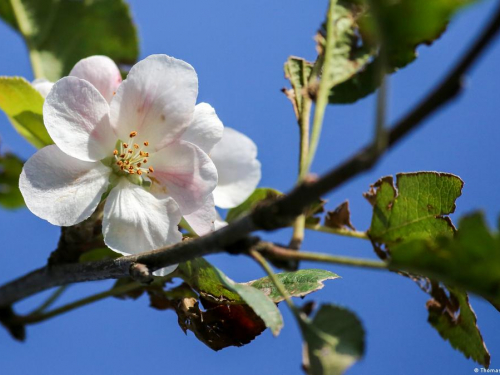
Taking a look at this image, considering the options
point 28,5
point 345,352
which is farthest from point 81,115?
point 28,5

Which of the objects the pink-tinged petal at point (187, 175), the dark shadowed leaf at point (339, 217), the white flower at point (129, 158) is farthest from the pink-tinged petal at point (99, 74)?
the dark shadowed leaf at point (339, 217)

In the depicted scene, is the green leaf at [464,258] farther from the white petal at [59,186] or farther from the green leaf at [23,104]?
the green leaf at [23,104]

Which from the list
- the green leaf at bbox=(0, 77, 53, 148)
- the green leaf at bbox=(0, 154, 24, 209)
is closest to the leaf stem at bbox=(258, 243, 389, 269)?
the green leaf at bbox=(0, 77, 53, 148)

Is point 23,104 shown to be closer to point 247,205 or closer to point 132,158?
point 132,158

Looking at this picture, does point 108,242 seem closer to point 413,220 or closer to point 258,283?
point 258,283

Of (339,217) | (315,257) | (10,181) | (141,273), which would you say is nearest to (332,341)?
(315,257)
